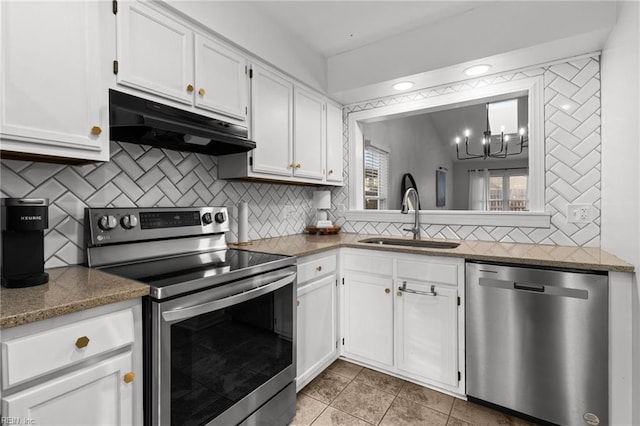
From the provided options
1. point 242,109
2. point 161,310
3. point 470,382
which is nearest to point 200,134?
point 242,109

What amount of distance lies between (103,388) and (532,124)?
2.80 metres

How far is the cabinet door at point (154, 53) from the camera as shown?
141 cm

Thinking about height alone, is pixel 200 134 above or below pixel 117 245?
above

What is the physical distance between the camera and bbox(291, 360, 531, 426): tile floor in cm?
175

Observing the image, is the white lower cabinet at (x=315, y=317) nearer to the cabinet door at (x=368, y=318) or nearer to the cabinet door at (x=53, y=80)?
the cabinet door at (x=368, y=318)

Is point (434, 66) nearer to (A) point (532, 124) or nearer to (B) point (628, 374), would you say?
(A) point (532, 124)

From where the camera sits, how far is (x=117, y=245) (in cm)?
157

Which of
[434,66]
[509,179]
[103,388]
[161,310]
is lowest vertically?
[103,388]

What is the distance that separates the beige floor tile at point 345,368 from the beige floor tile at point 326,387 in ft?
0.15

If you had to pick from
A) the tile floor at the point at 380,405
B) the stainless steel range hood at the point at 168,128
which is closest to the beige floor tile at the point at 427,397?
the tile floor at the point at 380,405

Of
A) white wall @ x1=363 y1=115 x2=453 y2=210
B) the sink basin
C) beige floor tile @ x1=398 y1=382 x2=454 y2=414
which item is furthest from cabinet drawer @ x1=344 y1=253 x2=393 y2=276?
white wall @ x1=363 y1=115 x2=453 y2=210

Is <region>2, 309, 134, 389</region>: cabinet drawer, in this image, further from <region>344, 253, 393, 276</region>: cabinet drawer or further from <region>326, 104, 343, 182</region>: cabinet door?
<region>326, 104, 343, 182</region>: cabinet door

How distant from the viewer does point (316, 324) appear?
2.11 meters

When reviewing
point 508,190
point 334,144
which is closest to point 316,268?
point 334,144
